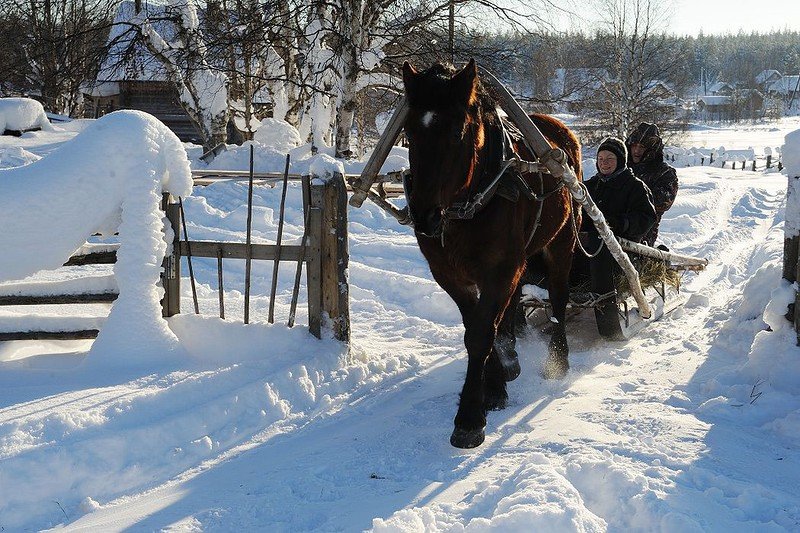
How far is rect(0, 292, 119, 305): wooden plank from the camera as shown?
210 inches

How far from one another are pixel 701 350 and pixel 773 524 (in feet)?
10.4

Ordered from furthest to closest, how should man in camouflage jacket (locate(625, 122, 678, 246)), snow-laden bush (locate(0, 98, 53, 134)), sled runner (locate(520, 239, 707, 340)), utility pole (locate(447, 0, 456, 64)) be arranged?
1. snow-laden bush (locate(0, 98, 53, 134))
2. utility pole (locate(447, 0, 456, 64))
3. man in camouflage jacket (locate(625, 122, 678, 246))
4. sled runner (locate(520, 239, 707, 340))

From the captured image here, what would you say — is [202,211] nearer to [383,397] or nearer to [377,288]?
[377,288]

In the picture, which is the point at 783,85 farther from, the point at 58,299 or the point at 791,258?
the point at 58,299

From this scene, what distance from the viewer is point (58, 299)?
545cm

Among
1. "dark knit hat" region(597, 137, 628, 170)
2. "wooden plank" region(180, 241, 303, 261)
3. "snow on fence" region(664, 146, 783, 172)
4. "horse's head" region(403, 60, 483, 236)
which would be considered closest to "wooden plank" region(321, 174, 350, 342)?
"wooden plank" region(180, 241, 303, 261)

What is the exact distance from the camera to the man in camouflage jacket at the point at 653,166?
796cm

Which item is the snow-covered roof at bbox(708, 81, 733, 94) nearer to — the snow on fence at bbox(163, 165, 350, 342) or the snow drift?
the snow on fence at bbox(163, 165, 350, 342)

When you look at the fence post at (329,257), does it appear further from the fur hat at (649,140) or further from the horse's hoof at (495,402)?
the fur hat at (649,140)

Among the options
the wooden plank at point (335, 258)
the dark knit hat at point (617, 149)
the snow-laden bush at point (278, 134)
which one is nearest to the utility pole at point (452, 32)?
the snow-laden bush at point (278, 134)

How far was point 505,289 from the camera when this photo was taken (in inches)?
183

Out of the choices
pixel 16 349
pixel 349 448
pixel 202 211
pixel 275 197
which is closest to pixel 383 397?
pixel 349 448

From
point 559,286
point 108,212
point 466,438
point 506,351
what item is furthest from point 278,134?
point 466,438

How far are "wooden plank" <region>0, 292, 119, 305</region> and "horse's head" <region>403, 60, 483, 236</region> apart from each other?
2713mm
